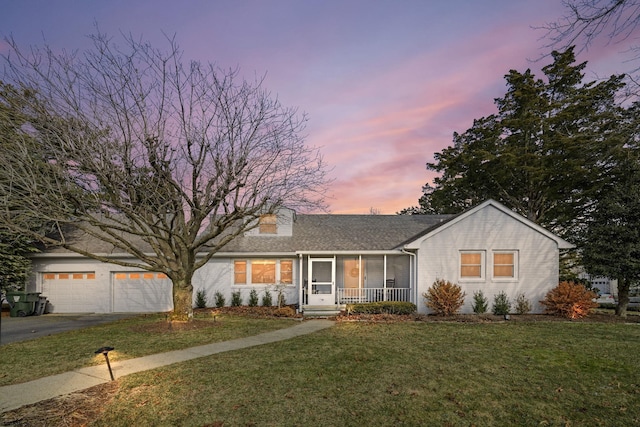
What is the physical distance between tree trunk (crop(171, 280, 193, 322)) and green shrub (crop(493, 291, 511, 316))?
11978mm

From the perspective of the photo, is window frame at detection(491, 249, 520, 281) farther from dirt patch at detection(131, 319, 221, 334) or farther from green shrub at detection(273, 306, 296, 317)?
dirt patch at detection(131, 319, 221, 334)

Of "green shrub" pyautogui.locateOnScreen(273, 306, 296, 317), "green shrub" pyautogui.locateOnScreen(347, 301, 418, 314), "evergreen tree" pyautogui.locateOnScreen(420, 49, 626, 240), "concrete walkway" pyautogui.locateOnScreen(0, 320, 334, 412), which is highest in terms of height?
"evergreen tree" pyautogui.locateOnScreen(420, 49, 626, 240)

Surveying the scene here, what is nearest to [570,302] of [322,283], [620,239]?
[620,239]

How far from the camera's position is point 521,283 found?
16.1 metres

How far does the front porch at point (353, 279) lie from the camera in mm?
17219

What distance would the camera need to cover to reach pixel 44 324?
1452 cm

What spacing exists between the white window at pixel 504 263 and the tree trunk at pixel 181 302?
1237 centimetres

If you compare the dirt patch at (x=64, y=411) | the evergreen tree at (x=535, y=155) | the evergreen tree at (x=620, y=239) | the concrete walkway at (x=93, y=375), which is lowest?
the concrete walkway at (x=93, y=375)

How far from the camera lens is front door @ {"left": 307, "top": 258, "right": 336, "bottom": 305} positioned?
1720cm

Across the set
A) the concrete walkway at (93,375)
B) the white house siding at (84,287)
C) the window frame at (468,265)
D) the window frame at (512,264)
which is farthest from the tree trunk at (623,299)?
the white house siding at (84,287)

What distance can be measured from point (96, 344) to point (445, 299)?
11.9m

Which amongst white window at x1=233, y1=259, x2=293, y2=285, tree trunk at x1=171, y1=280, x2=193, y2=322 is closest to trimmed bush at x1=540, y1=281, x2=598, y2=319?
white window at x1=233, y1=259, x2=293, y2=285

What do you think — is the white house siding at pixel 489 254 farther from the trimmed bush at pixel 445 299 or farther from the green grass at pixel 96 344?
the green grass at pixel 96 344

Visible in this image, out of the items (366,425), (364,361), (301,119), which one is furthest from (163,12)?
(366,425)
